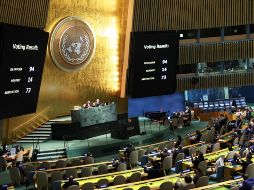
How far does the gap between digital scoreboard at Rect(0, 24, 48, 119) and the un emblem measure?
6936mm

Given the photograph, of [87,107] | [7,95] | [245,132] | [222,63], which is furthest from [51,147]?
[222,63]

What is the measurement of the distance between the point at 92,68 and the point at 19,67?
10364mm

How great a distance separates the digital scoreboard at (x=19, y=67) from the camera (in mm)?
15258

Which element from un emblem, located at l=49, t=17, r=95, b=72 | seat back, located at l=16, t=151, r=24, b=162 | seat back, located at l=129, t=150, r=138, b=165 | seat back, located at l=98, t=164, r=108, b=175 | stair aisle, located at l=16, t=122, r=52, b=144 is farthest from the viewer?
un emblem, located at l=49, t=17, r=95, b=72

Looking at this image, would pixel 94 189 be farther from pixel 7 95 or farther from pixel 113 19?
pixel 113 19

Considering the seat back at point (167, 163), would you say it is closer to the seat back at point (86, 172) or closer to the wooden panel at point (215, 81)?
the seat back at point (86, 172)

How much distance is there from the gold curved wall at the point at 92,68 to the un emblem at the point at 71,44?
35cm

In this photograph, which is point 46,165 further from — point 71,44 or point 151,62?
point 71,44

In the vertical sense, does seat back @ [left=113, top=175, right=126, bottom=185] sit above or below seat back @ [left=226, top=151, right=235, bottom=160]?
below

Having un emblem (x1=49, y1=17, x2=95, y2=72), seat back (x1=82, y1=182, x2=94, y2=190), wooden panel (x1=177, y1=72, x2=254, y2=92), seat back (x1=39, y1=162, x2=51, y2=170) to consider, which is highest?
un emblem (x1=49, y1=17, x2=95, y2=72)

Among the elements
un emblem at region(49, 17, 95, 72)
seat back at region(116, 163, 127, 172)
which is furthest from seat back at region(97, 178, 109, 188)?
un emblem at region(49, 17, 95, 72)

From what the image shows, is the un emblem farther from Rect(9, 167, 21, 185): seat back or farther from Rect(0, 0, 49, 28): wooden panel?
Rect(9, 167, 21, 185): seat back

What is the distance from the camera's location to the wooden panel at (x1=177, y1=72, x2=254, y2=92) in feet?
85.2

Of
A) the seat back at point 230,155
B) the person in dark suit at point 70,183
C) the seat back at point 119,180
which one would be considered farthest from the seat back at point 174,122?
the person in dark suit at point 70,183
